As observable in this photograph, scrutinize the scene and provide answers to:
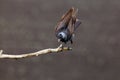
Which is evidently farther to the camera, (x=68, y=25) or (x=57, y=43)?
(x=57, y=43)

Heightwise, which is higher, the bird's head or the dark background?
the dark background

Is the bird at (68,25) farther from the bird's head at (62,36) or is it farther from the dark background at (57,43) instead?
the dark background at (57,43)

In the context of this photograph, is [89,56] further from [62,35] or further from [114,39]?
[62,35]

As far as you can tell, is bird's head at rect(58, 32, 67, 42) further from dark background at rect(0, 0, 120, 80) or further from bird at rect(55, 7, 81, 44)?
dark background at rect(0, 0, 120, 80)

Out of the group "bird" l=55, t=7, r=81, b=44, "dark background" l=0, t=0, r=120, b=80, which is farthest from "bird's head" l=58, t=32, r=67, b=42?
"dark background" l=0, t=0, r=120, b=80

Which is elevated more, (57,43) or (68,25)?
(57,43)

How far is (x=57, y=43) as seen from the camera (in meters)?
2.03

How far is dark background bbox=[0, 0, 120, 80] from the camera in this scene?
2.02 metres

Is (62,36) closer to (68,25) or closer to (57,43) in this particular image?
(68,25)

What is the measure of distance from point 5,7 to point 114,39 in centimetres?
66

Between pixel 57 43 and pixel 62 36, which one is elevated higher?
pixel 57 43

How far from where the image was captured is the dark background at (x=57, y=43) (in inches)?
79.7

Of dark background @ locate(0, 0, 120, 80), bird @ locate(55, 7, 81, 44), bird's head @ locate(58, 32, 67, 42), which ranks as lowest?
bird's head @ locate(58, 32, 67, 42)

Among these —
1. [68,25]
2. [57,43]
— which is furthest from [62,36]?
[57,43]
